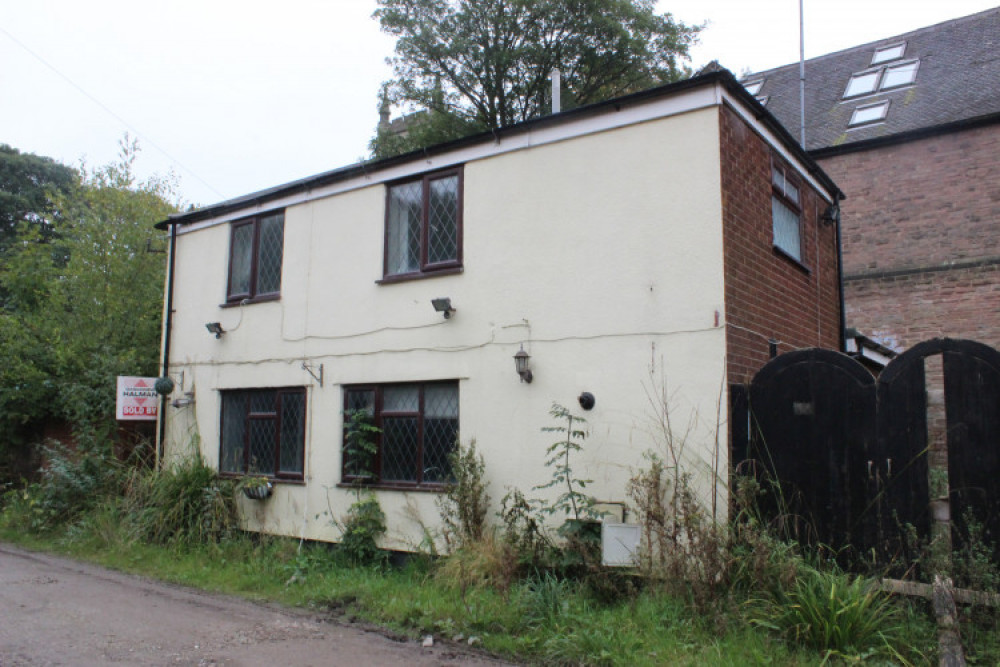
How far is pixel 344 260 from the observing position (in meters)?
9.89

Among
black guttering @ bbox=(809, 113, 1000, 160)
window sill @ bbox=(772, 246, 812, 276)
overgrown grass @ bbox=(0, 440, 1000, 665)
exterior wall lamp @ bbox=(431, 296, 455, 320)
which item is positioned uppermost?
black guttering @ bbox=(809, 113, 1000, 160)

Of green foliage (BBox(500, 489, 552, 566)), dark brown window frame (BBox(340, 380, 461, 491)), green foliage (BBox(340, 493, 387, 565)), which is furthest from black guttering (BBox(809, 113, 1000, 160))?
green foliage (BBox(340, 493, 387, 565))

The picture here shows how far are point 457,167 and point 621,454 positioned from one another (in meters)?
3.92

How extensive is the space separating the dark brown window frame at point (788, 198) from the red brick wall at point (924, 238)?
266 inches

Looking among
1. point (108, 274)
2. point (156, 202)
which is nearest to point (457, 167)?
point (108, 274)

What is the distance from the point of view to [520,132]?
8.42 metres

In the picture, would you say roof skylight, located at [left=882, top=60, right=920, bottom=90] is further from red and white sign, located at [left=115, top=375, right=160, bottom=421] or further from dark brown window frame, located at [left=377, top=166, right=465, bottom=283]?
red and white sign, located at [left=115, top=375, right=160, bottom=421]

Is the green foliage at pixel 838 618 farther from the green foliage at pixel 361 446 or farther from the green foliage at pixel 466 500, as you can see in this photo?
the green foliage at pixel 361 446

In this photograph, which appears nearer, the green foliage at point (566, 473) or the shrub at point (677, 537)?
the shrub at point (677, 537)

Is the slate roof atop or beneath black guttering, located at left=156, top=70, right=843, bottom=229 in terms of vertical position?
atop

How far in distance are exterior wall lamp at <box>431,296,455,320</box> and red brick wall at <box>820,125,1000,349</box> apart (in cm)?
1026

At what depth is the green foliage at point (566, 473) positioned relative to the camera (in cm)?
704

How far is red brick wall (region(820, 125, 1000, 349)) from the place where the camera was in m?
14.3

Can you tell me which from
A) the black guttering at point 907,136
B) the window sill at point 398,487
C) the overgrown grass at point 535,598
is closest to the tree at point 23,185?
the overgrown grass at point 535,598
